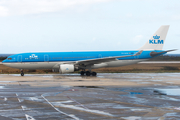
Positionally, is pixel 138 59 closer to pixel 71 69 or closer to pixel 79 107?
pixel 71 69

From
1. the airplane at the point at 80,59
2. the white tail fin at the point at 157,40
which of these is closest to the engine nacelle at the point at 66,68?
the airplane at the point at 80,59

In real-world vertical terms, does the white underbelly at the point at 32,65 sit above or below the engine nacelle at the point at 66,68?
above

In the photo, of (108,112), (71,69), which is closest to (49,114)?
(108,112)

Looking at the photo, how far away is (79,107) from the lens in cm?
1190

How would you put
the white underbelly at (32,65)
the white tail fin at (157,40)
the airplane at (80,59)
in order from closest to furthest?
the airplane at (80,59) < the white underbelly at (32,65) < the white tail fin at (157,40)

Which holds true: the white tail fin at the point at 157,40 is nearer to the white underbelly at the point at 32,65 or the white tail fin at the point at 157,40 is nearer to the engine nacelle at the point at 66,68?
the engine nacelle at the point at 66,68

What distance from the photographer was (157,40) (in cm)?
3612

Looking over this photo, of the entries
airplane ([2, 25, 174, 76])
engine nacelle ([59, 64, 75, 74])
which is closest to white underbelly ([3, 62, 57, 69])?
airplane ([2, 25, 174, 76])

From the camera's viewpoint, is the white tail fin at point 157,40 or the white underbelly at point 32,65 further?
the white tail fin at point 157,40

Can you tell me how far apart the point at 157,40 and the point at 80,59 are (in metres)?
13.0

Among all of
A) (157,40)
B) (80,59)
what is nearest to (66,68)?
(80,59)

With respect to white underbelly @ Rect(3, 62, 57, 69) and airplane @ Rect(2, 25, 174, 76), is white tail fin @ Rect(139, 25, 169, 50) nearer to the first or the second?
airplane @ Rect(2, 25, 174, 76)

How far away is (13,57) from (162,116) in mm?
26251

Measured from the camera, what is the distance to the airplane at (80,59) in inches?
1252
